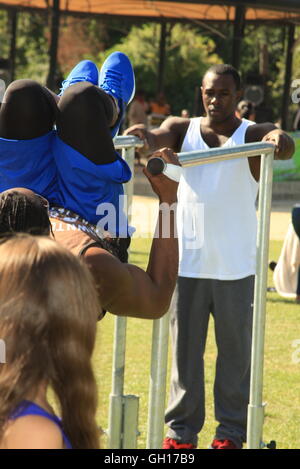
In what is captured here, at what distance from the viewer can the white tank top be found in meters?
4.09

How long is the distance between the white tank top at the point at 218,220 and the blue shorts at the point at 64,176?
1.63 meters

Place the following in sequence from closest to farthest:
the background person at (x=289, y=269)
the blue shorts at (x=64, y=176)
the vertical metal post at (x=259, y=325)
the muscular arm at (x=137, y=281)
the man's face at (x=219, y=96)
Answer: the muscular arm at (x=137, y=281)
the blue shorts at (x=64, y=176)
the vertical metal post at (x=259, y=325)
the man's face at (x=219, y=96)
the background person at (x=289, y=269)

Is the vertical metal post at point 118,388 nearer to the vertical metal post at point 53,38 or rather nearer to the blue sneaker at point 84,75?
the blue sneaker at point 84,75

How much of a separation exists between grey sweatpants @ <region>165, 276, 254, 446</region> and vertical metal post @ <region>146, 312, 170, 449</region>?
1.02 metres

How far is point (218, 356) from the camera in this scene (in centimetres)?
414

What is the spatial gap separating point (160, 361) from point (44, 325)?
156 centimetres

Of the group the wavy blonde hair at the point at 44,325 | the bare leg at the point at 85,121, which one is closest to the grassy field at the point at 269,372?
the bare leg at the point at 85,121

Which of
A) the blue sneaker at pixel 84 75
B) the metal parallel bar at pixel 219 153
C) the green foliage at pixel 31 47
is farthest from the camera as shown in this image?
the green foliage at pixel 31 47

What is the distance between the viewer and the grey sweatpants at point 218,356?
4.09 m

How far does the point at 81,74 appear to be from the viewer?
2.54 metres

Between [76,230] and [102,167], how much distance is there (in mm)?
179

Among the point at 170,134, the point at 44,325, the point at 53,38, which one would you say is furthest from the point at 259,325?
the point at 53,38

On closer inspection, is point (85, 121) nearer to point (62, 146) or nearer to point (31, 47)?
point (62, 146)

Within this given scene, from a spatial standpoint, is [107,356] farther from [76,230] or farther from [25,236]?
[25,236]
